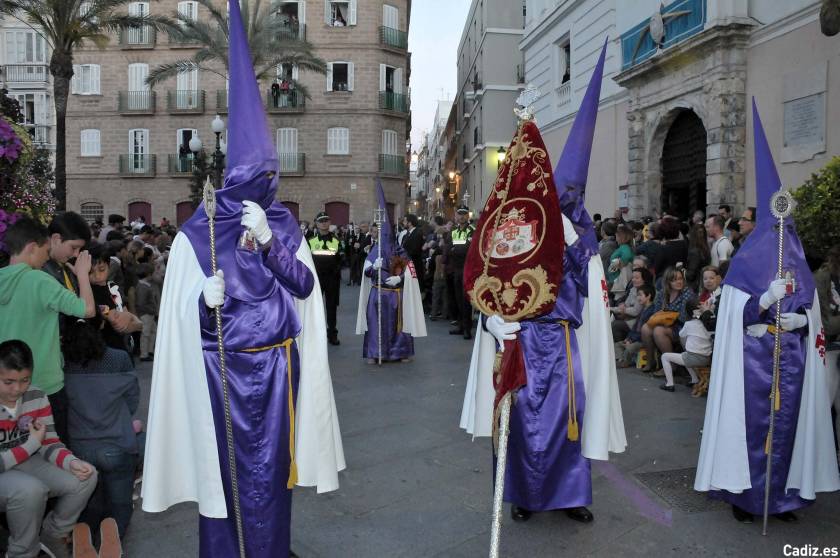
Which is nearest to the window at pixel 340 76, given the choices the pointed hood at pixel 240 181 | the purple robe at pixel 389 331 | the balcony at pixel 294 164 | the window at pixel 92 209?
the balcony at pixel 294 164

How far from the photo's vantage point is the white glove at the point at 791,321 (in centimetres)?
412

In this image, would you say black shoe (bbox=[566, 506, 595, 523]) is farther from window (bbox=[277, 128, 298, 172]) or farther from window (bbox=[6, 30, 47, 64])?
window (bbox=[6, 30, 47, 64])

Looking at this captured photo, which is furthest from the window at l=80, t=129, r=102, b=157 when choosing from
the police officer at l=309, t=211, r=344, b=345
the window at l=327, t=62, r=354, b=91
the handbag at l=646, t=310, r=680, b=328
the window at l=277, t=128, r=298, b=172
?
the handbag at l=646, t=310, r=680, b=328

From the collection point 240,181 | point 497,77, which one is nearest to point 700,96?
point 240,181

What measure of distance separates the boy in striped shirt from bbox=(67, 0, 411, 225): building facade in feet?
94.3

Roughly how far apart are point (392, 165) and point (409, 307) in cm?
2453

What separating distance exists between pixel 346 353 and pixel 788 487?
6.74 m

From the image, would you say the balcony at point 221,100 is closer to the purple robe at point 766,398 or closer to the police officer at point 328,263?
the police officer at point 328,263

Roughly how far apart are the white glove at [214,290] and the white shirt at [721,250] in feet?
22.2

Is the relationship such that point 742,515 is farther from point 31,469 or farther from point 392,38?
point 392,38

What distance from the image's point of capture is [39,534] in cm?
354

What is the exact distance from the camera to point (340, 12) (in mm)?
32594

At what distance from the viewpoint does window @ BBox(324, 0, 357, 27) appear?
3172 centimetres

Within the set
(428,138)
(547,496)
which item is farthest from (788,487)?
(428,138)
